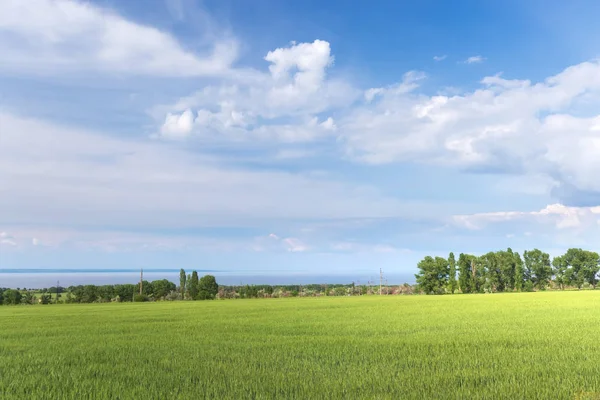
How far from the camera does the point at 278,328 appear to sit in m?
19.0

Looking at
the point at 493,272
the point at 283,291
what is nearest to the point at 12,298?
the point at 283,291

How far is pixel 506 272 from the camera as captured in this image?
8781cm

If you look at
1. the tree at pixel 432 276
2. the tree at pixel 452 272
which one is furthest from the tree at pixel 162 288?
the tree at pixel 452 272

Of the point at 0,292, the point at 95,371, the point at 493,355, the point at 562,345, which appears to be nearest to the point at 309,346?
the point at 493,355

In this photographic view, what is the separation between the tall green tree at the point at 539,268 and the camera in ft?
294

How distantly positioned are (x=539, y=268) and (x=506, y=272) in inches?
292

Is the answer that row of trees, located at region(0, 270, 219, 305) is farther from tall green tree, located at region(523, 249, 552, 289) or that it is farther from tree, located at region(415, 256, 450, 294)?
tall green tree, located at region(523, 249, 552, 289)

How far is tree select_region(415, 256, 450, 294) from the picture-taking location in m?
82.3

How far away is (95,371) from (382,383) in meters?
6.37

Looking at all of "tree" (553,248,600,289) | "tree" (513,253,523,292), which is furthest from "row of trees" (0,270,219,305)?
"tree" (553,248,600,289)

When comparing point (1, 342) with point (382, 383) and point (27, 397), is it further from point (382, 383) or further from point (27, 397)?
point (382, 383)

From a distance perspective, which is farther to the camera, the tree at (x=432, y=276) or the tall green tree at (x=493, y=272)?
the tall green tree at (x=493, y=272)

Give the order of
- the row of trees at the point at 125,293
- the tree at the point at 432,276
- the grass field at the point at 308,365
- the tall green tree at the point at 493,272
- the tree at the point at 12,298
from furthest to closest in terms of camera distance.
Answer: the tall green tree at the point at 493,272 < the tree at the point at 432,276 < the row of trees at the point at 125,293 < the tree at the point at 12,298 < the grass field at the point at 308,365

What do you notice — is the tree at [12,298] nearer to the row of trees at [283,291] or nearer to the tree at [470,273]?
the row of trees at [283,291]
